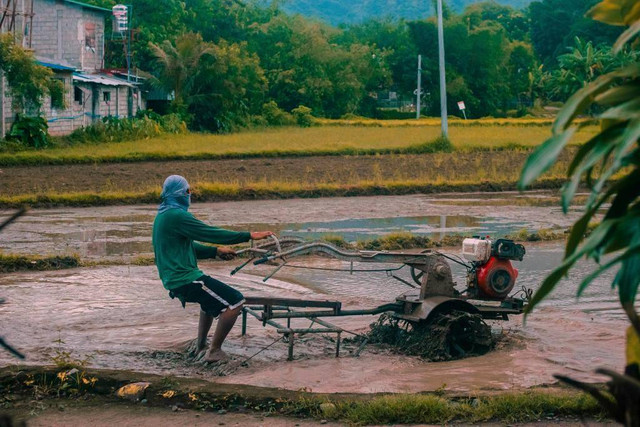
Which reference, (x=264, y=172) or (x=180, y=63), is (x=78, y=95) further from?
(x=264, y=172)

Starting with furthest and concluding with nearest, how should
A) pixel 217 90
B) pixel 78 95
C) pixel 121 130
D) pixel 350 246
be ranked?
1. pixel 217 90
2. pixel 78 95
3. pixel 121 130
4. pixel 350 246

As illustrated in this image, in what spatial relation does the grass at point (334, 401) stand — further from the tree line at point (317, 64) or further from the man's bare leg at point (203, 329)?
the tree line at point (317, 64)

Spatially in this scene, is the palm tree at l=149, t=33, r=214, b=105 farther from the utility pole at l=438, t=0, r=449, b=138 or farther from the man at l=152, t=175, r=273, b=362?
the man at l=152, t=175, r=273, b=362

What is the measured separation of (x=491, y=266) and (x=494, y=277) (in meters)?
0.11

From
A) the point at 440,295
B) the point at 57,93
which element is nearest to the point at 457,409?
the point at 440,295

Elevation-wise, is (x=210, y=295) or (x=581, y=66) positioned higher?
(x=581, y=66)

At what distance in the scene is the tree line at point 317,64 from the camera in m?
43.2

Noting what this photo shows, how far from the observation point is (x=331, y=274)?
12680 millimetres

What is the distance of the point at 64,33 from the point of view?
3938 centimetres

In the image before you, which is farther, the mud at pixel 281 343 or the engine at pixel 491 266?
the engine at pixel 491 266

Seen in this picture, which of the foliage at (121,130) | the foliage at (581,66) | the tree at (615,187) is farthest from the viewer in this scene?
the foliage at (581,66)

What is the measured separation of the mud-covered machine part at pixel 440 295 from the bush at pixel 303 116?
42.5 meters

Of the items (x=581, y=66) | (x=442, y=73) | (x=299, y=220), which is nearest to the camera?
(x=299, y=220)

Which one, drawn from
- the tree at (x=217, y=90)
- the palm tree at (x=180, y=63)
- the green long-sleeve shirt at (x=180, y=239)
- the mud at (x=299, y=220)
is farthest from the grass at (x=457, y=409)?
the tree at (x=217, y=90)
